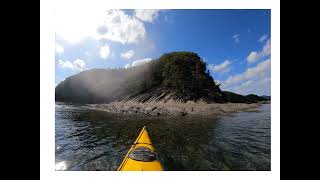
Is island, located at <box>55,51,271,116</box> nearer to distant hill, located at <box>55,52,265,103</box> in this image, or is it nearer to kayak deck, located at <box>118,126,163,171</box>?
distant hill, located at <box>55,52,265,103</box>

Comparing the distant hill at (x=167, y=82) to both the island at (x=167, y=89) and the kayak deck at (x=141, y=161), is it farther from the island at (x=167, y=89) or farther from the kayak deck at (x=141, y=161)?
the kayak deck at (x=141, y=161)

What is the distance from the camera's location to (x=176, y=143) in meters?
9.30

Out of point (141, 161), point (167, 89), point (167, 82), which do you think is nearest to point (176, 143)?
point (141, 161)

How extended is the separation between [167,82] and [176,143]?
10324 mm

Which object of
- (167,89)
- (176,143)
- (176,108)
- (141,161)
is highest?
(167,89)

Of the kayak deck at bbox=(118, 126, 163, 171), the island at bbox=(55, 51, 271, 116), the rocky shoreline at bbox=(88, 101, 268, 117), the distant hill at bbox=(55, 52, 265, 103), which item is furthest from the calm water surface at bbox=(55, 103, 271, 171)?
the distant hill at bbox=(55, 52, 265, 103)

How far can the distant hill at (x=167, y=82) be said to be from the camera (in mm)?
18828

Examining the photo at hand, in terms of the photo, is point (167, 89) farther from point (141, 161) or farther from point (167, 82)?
point (141, 161)

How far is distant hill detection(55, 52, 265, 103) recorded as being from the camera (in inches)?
741
